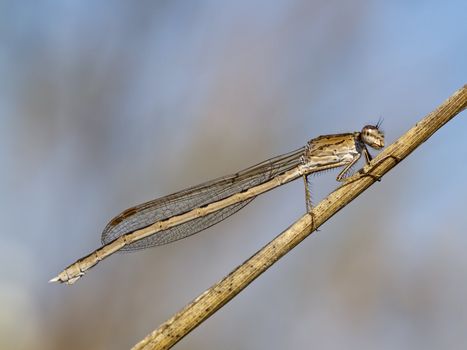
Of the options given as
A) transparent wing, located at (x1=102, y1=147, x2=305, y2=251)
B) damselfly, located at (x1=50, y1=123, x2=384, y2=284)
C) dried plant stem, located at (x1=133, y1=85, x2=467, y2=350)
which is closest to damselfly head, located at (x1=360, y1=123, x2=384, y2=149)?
damselfly, located at (x1=50, y1=123, x2=384, y2=284)

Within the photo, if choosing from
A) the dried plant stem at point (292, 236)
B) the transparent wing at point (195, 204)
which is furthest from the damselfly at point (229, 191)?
the dried plant stem at point (292, 236)

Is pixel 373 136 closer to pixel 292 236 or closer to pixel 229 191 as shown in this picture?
pixel 229 191

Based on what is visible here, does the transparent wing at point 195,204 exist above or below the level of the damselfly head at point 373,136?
above

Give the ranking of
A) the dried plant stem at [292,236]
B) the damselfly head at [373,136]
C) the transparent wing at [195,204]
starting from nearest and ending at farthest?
the dried plant stem at [292,236] < the transparent wing at [195,204] < the damselfly head at [373,136]

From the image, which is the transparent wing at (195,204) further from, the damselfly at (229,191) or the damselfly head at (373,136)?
the damselfly head at (373,136)

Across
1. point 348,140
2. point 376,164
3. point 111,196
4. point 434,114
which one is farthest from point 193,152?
point 434,114

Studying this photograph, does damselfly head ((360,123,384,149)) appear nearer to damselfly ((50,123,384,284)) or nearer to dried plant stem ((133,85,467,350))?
damselfly ((50,123,384,284))

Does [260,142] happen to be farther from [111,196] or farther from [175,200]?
[111,196]
